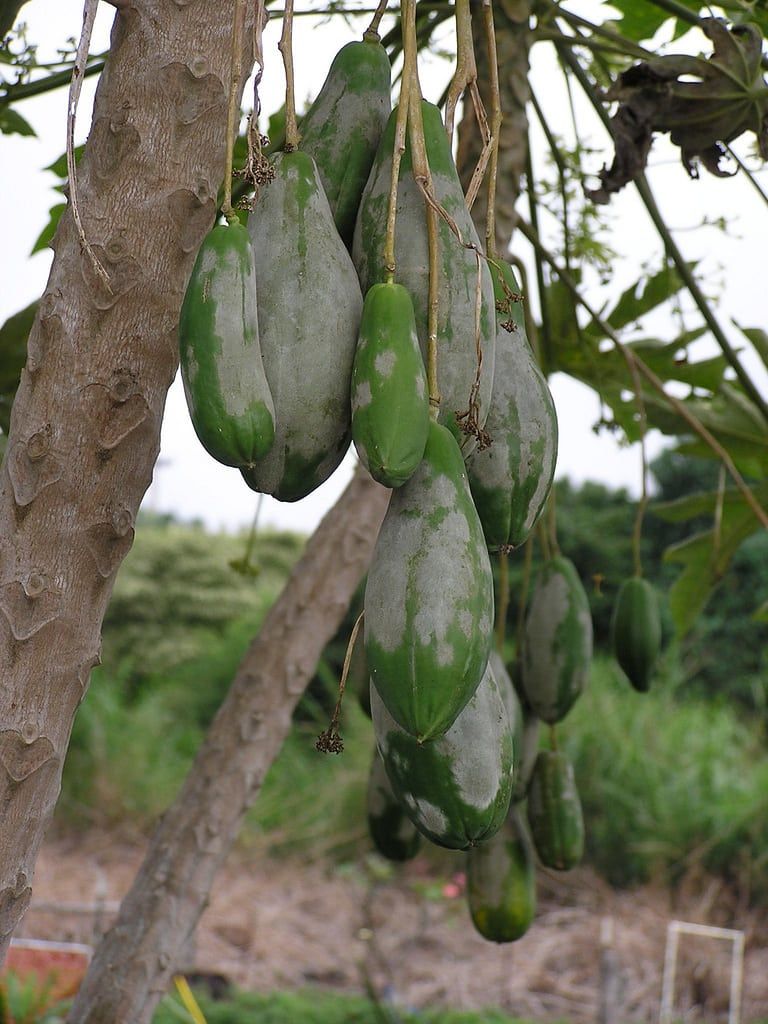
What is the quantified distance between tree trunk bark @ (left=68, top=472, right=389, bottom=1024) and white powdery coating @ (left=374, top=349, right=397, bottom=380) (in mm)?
761

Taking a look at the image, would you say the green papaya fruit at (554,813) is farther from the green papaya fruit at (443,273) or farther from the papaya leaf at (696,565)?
the papaya leaf at (696,565)

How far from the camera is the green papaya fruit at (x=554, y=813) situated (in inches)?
40.3

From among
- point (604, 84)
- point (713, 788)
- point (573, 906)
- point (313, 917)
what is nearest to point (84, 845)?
point (313, 917)

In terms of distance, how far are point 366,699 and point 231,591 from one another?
8361 millimetres

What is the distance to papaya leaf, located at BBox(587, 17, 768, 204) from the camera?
937mm

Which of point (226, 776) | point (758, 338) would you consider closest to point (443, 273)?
point (226, 776)

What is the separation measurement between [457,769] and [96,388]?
285 millimetres

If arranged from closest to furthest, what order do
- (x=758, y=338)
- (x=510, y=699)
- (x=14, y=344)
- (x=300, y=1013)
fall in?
1. (x=510, y=699)
2. (x=14, y=344)
3. (x=758, y=338)
4. (x=300, y=1013)

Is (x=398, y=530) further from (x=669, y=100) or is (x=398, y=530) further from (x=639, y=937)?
(x=639, y=937)

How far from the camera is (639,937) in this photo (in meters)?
4.82

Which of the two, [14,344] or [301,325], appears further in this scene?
[14,344]

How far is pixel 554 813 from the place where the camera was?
1024 mm

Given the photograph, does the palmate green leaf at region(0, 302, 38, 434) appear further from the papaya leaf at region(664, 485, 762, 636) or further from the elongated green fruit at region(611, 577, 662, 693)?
the papaya leaf at region(664, 485, 762, 636)

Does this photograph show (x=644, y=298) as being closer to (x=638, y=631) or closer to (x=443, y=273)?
(x=638, y=631)
